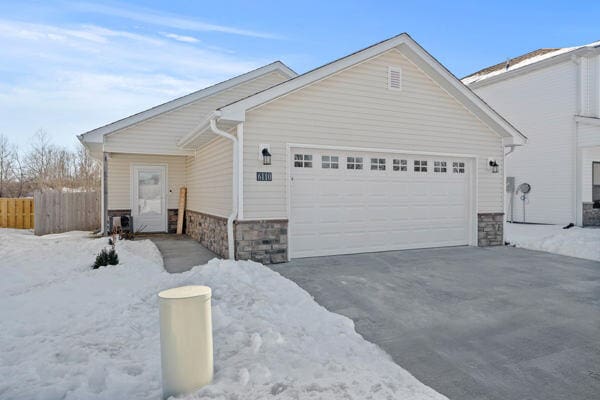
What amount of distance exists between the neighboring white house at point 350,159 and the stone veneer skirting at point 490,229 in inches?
1.1

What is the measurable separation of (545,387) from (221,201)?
22.5 feet

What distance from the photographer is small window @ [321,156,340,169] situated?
795 cm

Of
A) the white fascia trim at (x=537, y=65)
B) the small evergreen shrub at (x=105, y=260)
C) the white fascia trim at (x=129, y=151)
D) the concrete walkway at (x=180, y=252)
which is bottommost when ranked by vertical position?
the concrete walkway at (x=180, y=252)

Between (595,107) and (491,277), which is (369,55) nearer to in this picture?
(491,277)

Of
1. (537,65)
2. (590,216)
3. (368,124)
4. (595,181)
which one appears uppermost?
(537,65)

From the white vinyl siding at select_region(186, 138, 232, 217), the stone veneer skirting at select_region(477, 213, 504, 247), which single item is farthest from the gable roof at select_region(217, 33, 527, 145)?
the stone veneer skirting at select_region(477, 213, 504, 247)

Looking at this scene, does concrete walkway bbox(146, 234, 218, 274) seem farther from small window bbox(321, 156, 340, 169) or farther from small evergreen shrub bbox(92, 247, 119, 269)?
small window bbox(321, 156, 340, 169)

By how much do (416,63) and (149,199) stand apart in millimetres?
9628

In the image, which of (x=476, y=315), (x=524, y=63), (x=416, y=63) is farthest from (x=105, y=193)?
(x=524, y=63)

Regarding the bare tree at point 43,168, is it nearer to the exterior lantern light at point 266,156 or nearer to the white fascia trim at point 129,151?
the white fascia trim at point 129,151

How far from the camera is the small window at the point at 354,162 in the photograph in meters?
8.17

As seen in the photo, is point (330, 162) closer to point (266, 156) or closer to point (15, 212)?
point (266, 156)

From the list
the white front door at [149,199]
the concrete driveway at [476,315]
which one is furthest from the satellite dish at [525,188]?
the white front door at [149,199]

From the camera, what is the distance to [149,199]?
12789 mm
